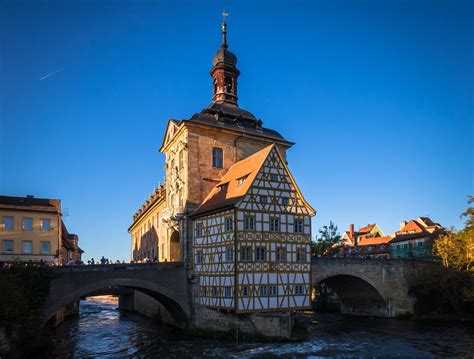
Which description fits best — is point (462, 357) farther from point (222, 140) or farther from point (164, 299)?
point (222, 140)

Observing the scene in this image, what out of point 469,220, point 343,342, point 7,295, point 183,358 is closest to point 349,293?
point 469,220

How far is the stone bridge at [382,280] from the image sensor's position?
38300 mm

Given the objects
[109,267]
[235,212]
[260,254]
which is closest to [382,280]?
[260,254]

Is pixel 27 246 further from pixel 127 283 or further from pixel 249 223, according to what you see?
pixel 249 223

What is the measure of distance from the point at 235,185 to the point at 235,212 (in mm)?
3338

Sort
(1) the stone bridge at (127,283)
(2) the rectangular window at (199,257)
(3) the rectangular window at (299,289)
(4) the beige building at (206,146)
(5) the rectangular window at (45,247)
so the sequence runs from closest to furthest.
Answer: (1) the stone bridge at (127,283) → (3) the rectangular window at (299,289) → (2) the rectangular window at (199,257) → (4) the beige building at (206,146) → (5) the rectangular window at (45,247)

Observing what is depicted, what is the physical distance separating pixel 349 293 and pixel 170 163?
20725mm

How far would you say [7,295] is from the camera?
21.4 metres

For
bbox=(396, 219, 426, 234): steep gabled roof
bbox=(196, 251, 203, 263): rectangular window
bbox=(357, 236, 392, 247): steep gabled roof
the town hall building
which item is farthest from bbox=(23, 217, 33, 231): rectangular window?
bbox=(357, 236, 392, 247): steep gabled roof

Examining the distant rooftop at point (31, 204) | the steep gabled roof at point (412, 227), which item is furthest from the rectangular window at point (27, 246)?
the steep gabled roof at point (412, 227)

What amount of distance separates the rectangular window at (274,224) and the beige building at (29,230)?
19.5 meters

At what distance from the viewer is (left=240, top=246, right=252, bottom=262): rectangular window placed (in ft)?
86.7

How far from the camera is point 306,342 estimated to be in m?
26.8

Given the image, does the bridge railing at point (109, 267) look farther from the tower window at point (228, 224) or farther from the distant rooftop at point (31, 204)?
the distant rooftop at point (31, 204)
